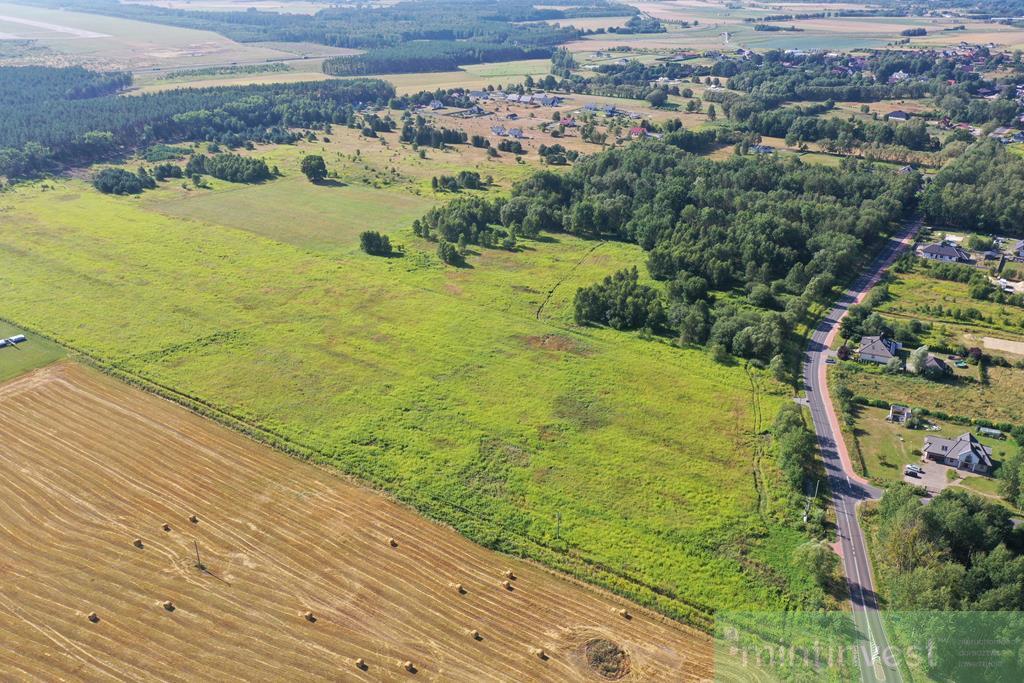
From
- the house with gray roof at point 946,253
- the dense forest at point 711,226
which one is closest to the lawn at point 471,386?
the dense forest at point 711,226

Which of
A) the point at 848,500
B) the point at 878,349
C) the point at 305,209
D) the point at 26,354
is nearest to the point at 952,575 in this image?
the point at 848,500

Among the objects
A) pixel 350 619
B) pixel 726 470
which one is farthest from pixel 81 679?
pixel 726 470

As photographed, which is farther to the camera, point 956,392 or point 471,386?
point 471,386

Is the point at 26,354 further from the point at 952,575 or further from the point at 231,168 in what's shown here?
the point at 952,575

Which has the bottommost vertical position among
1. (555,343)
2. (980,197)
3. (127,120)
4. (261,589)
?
(261,589)

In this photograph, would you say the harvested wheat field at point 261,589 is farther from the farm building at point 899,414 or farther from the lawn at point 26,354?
the farm building at point 899,414

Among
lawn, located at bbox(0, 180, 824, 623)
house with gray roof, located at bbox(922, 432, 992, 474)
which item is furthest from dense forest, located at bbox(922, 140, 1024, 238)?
house with gray roof, located at bbox(922, 432, 992, 474)
